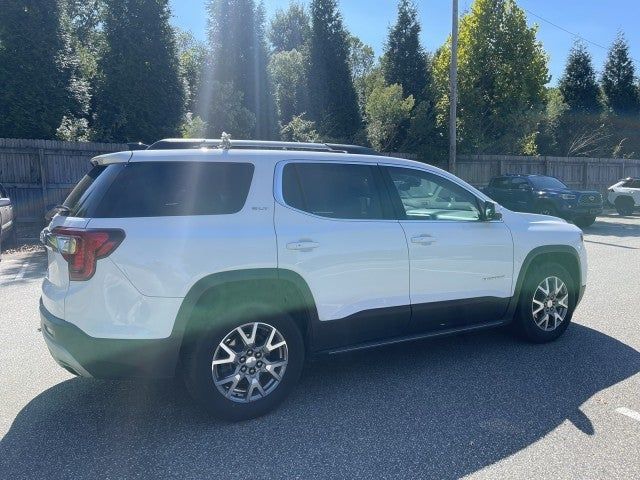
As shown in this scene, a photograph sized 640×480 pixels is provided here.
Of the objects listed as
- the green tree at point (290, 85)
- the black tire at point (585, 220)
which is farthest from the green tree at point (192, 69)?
the black tire at point (585, 220)

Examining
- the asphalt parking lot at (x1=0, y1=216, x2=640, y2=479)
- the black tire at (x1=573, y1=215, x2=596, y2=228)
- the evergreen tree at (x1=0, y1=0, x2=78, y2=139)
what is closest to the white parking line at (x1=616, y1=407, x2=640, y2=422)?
the asphalt parking lot at (x1=0, y1=216, x2=640, y2=479)

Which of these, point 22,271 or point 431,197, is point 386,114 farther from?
point 431,197

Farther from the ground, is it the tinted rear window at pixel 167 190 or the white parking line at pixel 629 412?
the tinted rear window at pixel 167 190

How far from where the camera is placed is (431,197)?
505 cm

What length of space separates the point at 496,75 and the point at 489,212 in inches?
738

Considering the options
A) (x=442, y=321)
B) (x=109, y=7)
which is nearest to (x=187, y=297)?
(x=442, y=321)

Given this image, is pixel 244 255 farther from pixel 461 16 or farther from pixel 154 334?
pixel 461 16

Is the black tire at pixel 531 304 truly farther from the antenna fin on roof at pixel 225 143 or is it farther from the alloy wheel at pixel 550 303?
the antenna fin on roof at pixel 225 143

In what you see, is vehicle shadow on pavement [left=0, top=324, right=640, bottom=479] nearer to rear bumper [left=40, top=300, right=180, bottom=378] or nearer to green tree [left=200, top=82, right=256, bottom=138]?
rear bumper [left=40, top=300, right=180, bottom=378]

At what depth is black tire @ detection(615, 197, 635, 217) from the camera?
2136cm

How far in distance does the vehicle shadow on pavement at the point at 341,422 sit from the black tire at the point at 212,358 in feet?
0.37

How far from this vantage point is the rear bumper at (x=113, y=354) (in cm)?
354

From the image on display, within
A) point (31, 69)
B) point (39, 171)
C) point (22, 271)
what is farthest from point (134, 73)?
point (22, 271)

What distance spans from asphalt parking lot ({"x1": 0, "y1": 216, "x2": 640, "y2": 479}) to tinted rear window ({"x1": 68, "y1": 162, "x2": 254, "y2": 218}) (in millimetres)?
1484
